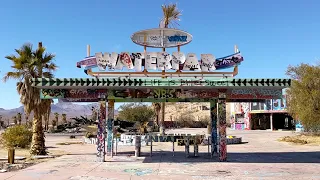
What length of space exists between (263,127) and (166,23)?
40.0 m

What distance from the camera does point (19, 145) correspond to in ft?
76.0

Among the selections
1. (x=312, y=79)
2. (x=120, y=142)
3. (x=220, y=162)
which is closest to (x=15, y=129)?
(x=120, y=142)

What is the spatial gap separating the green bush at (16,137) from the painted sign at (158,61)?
9.46 meters

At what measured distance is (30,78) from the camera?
742 inches

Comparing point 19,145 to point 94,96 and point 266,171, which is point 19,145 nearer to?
point 94,96

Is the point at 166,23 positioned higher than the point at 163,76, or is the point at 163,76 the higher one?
the point at 166,23

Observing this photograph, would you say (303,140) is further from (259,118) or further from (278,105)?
(259,118)

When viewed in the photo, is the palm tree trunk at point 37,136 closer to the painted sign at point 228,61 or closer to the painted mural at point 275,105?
the painted sign at point 228,61

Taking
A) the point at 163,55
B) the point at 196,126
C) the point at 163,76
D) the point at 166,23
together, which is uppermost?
the point at 166,23

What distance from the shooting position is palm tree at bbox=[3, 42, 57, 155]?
1881 centimetres

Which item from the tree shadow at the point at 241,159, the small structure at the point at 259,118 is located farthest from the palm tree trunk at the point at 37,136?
the small structure at the point at 259,118

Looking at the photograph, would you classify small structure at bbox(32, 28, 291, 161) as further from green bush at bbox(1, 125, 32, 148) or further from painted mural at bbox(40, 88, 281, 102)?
green bush at bbox(1, 125, 32, 148)

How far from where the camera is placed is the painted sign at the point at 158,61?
16.5m

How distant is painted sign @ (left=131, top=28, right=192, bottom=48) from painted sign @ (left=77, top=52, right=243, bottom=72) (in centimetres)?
156
